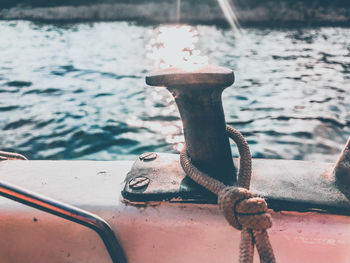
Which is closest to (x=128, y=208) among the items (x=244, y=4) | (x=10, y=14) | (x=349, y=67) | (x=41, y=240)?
(x=41, y=240)

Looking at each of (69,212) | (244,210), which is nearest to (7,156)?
(69,212)

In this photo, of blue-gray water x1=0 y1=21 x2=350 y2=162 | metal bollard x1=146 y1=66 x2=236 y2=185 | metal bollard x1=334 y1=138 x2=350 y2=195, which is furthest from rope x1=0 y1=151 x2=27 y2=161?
blue-gray water x1=0 y1=21 x2=350 y2=162

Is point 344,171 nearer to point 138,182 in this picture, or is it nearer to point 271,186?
point 271,186

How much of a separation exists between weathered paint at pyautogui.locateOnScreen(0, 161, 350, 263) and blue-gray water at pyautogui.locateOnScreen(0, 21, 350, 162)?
2.52 m

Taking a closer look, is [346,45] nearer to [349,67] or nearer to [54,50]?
[349,67]

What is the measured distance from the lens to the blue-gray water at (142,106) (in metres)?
3.80

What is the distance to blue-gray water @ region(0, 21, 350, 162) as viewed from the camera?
3799 millimetres

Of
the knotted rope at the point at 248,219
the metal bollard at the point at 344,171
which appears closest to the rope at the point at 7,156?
the knotted rope at the point at 248,219

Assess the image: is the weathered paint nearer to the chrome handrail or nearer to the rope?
the chrome handrail

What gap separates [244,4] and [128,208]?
74.6ft

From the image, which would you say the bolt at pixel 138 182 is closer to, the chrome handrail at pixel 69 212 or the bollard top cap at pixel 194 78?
the chrome handrail at pixel 69 212

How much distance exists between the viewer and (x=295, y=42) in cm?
1138

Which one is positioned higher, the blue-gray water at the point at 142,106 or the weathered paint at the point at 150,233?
the weathered paint at the point at 150,233

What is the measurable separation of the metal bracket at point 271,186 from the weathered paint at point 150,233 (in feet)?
0.12
